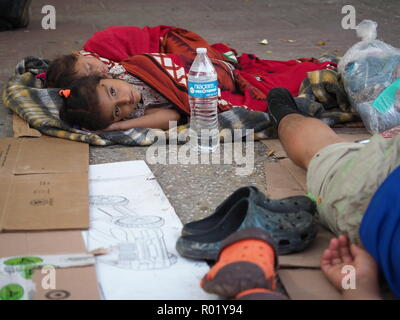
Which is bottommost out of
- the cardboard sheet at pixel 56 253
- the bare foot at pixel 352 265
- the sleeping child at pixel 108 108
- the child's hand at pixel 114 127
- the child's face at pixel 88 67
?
the cardboard sheet at pixel 56 253

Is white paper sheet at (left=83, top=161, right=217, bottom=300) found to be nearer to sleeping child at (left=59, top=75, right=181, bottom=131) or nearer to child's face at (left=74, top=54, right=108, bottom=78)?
sleeping child at (left=59, top=75, right=181, bottom=131)

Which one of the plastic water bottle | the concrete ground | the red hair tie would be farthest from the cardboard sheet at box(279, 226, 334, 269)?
the red hair tie

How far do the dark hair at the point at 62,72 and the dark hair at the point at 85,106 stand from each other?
1.09 feet

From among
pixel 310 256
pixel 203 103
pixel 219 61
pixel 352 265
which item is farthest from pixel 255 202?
pixel 219 61

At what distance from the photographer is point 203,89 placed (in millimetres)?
2811

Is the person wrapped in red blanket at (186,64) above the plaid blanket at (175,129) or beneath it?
above

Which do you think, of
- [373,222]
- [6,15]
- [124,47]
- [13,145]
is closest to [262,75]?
[124,47]

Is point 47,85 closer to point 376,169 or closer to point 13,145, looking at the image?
point 13,145

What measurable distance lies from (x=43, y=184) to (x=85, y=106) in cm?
60

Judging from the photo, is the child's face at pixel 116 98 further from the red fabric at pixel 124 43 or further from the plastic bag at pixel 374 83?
the plastic bag at pixel 374 83

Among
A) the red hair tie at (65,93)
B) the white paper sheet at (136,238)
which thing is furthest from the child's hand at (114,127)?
the white paper sheet at (136,238)

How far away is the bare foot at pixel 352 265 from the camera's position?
162 cm

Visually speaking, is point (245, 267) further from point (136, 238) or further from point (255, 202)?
point (136, 238)

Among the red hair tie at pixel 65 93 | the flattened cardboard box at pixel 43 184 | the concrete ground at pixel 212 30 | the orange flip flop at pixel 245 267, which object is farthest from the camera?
the red hair tie at pixel 65 93
